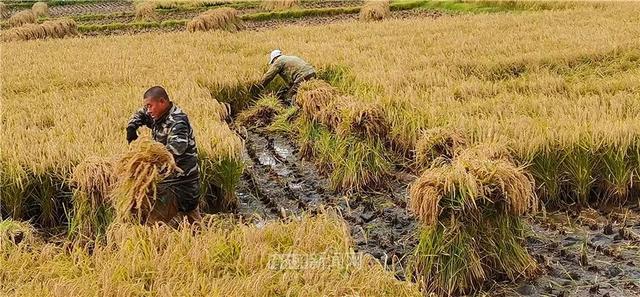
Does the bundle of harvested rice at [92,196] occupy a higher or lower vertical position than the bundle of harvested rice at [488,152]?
lower

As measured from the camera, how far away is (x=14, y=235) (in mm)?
4172

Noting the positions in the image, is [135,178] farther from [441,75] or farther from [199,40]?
[199,40]

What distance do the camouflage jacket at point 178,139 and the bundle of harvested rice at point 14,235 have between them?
980 mm

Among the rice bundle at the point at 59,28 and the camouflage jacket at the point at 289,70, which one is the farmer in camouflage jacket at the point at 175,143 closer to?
the camouflage jacket at the point at 289,70

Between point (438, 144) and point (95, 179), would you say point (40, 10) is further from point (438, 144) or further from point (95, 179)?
point (438, 144)

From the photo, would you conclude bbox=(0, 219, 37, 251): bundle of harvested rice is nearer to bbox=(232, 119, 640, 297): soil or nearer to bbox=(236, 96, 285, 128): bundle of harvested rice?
bbox=(232, 119, 640, 297): soil

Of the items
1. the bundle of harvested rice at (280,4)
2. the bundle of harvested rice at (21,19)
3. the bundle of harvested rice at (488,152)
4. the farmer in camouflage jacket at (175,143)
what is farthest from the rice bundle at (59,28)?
the bundle of harvested rice at (488,152)

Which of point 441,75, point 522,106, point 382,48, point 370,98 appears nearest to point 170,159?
point 370,98

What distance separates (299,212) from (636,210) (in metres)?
2.65

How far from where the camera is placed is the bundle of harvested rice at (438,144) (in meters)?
5.49

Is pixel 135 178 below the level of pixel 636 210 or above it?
above

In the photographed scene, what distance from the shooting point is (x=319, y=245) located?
12.0ft

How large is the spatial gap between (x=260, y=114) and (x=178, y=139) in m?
3.97

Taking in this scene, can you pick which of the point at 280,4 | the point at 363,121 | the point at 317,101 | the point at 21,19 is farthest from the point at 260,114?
the point at 280,4
